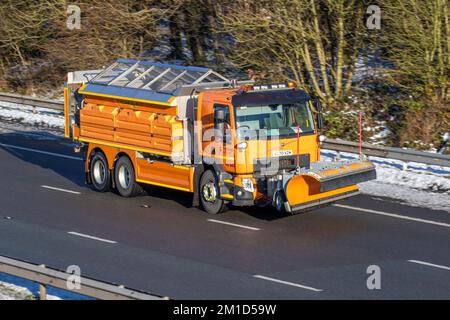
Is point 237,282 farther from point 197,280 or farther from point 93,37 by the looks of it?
point 93,37

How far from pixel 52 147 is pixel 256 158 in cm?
916

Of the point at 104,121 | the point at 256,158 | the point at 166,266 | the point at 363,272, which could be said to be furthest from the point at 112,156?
the point at 363,272

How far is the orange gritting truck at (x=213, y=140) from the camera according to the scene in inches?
621

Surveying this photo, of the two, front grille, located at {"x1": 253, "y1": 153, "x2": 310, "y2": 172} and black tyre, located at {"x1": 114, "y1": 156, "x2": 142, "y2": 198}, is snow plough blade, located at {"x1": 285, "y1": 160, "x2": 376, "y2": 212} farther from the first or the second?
black tyre, located at {"x1": 114, "y1": 156, "x2": 142, "y2": 198}

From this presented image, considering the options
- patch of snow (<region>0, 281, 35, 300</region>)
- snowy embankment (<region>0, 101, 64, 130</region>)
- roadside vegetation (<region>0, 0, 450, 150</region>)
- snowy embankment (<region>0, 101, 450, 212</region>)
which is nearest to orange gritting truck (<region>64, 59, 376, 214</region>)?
snowy embankment (<region>0, 101, 450, 212</region>)

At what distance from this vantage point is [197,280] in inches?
498

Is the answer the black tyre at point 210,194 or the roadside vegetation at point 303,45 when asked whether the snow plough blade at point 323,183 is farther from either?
the roadside vegetation at point 303,45

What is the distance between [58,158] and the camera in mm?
22125

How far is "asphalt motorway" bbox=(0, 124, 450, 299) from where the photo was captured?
489 inches

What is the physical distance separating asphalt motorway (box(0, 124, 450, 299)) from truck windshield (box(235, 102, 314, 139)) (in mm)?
1540

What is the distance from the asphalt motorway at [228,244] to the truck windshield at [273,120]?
1.54m

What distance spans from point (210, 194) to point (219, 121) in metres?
1.36

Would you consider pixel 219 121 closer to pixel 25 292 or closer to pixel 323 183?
pixel 323 183
